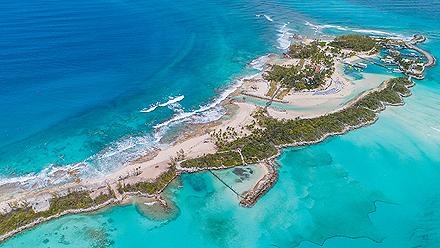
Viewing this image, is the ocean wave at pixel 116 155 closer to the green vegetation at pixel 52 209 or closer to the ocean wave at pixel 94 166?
the ocean wave at pixel 94 166

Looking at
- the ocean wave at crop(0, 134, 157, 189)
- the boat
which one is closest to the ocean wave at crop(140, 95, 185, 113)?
the ocean wave at crop(0, 134, 157, 189)

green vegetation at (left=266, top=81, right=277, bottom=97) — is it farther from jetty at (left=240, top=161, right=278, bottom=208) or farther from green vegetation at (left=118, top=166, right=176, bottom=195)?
green vegetation at (left=118, top=166, right=176, bottom=195)

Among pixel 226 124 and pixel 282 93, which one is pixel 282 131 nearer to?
pixel 226 124

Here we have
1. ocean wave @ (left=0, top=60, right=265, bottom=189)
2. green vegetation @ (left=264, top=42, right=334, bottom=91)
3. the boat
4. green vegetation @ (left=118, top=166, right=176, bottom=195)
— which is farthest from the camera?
the boat

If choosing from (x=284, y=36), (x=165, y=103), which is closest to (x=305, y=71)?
(x=284, y=36)

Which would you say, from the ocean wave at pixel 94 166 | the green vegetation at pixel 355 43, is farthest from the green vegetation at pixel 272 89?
the green vegetation at pixel 355 43

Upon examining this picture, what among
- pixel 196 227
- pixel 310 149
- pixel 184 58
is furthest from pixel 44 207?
pixel 184 58
